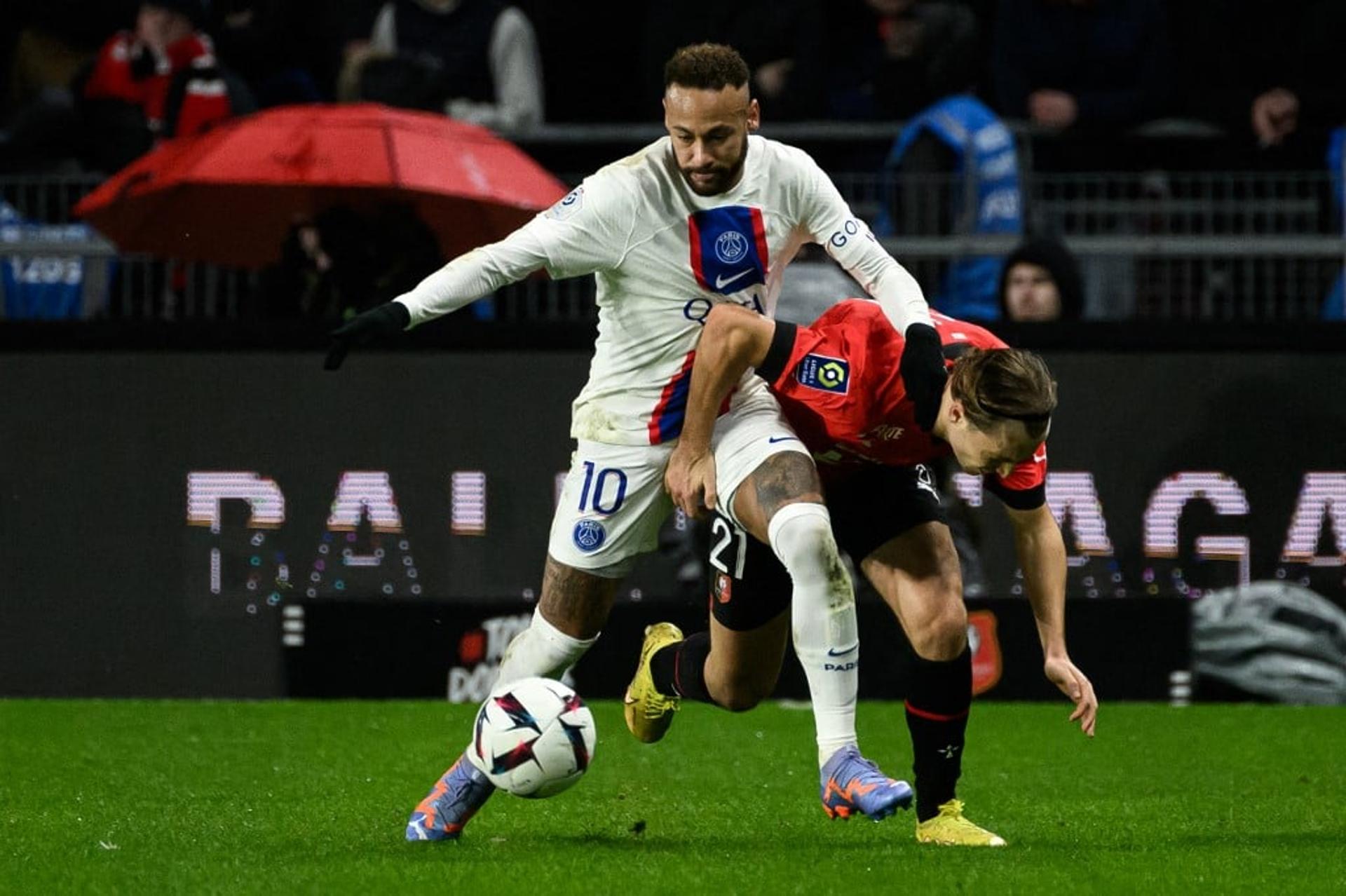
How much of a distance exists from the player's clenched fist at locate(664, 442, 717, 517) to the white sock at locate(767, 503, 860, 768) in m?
0.30

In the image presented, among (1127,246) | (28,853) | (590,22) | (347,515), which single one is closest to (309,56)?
(590,22)

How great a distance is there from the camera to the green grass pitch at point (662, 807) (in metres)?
5.53

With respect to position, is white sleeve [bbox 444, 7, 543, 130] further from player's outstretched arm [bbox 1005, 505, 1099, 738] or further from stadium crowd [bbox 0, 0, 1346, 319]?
player's outstretched arm [bbox 1005, 505, 1099, 738]

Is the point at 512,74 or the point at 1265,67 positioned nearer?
the point at 512,74

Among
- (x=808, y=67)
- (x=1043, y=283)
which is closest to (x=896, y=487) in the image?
(x=1043, y=283)

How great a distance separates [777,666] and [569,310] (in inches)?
171

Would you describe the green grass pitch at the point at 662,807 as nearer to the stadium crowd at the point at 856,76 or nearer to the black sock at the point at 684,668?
the black sock at the point at 684,668

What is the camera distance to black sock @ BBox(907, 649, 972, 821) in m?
6.20

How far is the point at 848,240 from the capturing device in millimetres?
6727

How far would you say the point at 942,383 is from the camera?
6.07 metres

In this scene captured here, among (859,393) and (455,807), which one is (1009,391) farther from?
(455,807)

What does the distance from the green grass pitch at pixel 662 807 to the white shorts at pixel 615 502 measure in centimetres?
75

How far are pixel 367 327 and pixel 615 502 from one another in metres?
1.08

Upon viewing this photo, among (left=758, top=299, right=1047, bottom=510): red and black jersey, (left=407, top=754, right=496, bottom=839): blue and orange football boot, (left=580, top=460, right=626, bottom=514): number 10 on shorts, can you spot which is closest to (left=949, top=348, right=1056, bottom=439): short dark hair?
(left=758, top=299, right=1047, bottom=510): red and black jersey
